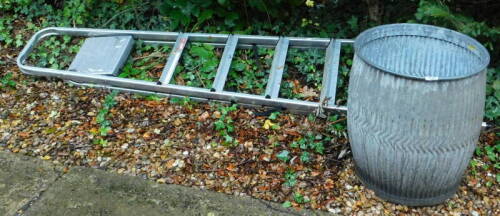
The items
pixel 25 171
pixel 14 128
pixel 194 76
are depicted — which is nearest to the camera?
pixel 25 171

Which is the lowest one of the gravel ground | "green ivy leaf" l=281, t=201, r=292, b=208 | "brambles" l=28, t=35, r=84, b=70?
"green ivy leaf" l=281, t=201, r=292, b=208

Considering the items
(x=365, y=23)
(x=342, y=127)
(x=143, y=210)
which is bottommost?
(x=143, y=210)

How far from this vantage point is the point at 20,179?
326cm

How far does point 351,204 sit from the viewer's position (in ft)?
9.85

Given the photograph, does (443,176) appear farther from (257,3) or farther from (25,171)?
(25,171)

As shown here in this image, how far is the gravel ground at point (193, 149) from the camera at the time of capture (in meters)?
3.06

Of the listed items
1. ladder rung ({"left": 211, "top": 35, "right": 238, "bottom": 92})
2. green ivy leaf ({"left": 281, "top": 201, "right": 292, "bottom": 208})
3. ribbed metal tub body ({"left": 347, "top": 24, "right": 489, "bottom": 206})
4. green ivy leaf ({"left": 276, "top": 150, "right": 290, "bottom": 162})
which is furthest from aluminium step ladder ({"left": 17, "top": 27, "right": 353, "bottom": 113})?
green ivy leaf ({"left": 281, "top": 201, "right": 292, "bottom": 208})

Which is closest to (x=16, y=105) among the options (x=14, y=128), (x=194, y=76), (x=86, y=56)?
(x=14, y=128)

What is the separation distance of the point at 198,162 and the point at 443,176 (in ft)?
4.93

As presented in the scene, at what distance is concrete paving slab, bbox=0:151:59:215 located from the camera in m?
3.08

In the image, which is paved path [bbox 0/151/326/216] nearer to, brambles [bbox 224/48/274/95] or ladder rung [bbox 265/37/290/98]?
ladder rung [bbox 265/37/290/98]

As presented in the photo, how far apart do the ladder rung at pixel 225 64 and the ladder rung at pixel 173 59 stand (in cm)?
36

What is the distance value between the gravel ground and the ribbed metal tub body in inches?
7.2

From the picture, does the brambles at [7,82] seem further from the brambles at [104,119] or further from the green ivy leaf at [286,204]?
the green ivy leaf at [286,204]
